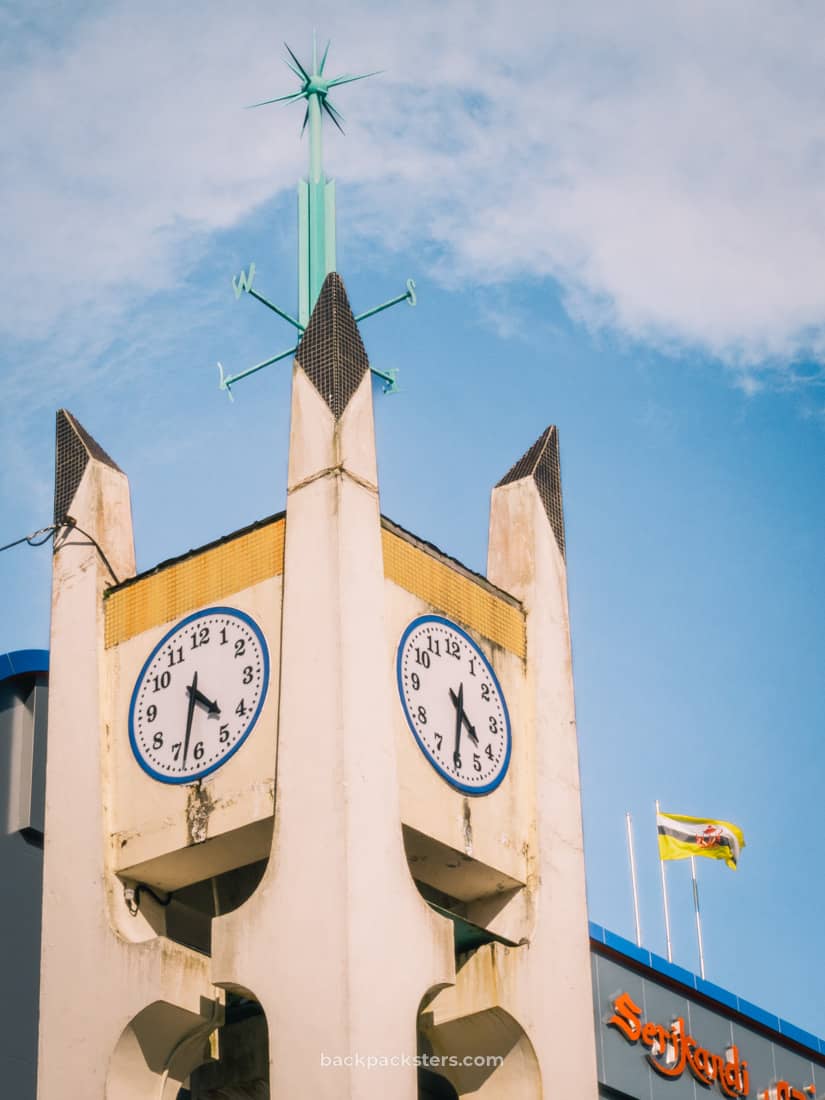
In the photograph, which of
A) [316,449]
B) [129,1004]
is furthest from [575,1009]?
[316,449]

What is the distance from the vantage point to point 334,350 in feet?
85.3

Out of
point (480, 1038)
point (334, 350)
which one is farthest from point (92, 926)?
point (334, 350)

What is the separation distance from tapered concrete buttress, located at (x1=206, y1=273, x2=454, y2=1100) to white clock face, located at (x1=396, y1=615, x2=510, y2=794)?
588 mm

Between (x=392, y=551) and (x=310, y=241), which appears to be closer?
(x=392, y=551)

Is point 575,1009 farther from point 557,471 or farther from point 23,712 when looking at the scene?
point 23,712

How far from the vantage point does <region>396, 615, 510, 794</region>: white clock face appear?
2484 centimetres

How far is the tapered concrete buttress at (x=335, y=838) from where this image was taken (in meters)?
22.3

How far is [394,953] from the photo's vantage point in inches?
901

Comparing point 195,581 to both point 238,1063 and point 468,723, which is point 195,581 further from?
point 238,1063

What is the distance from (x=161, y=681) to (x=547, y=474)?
615 centimetres

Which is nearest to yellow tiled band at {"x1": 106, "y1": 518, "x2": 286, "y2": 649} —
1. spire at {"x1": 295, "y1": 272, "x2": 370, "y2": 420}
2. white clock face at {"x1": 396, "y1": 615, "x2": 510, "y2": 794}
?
spire at {"x1": 295, "y1": 272, "x2": 370, "y2": 420}

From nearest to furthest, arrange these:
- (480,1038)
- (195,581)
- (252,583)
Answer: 1. (480,1038)
2. (252,583)
3. (195,581)

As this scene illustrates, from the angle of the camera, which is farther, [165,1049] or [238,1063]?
[238,1063]

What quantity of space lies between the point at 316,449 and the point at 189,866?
4804mm
